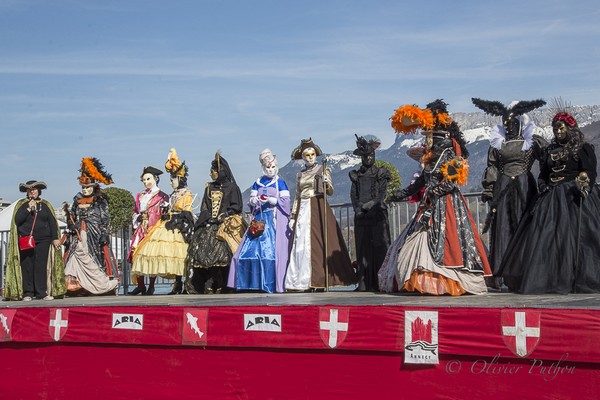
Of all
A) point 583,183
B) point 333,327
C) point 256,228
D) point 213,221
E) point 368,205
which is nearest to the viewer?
point 333,327

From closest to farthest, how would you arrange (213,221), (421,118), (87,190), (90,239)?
(421,118), (213,221), (90,239), (87,190)

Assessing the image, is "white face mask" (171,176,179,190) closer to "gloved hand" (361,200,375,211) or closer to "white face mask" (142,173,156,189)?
"white face mask" (142,173,156,189)

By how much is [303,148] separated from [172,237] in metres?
2.30

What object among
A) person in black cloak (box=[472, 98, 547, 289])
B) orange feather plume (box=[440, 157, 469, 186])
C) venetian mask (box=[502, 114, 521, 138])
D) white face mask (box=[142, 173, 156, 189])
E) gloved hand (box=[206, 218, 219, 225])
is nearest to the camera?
orange feather plume (box=[440, 157, 469, 186])

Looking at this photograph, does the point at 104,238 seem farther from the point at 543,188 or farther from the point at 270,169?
the point at 543,188

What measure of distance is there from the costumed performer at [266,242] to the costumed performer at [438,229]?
6.84ft

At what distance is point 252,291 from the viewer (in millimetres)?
10352

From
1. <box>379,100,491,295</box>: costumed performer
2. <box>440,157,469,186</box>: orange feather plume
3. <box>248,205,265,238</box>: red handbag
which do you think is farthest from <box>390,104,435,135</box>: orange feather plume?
<box>248,205,265,238</box>: red handbag

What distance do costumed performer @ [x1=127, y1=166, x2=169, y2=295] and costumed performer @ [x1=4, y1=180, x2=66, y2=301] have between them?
1.17 metres

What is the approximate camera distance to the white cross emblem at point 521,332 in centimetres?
530

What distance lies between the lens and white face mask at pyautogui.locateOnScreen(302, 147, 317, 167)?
10266 millimetres

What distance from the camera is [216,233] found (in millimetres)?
10750

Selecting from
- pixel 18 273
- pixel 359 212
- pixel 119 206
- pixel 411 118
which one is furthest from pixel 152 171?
pixel 119 206

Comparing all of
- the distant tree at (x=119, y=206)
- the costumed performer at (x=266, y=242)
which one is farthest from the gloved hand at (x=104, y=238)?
the distant tree at (x=119, y=206)
